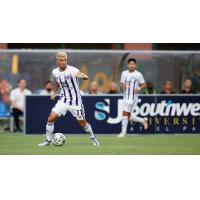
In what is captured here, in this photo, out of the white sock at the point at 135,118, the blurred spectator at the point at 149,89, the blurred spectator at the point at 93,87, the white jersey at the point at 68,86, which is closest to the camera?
the white jersey at the point at 68,86

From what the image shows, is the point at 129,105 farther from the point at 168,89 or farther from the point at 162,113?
the point at 168,89

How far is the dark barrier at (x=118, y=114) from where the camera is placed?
63.4ft

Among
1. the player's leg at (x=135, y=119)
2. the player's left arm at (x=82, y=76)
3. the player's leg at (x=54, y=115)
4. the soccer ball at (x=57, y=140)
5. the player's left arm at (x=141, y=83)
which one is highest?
the player's left arm at (x=82, y=76)

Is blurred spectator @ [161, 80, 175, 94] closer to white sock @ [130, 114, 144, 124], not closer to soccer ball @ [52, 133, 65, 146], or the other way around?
white sock @ [130, 114, 144, 124]

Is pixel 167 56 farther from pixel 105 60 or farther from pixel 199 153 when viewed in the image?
pixel 199 153

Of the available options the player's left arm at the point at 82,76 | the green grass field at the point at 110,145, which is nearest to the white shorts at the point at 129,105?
the green grass field at the point at 110,145

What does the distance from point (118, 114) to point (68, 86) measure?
A: 325 cm

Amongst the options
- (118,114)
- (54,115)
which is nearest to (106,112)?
(118,114)

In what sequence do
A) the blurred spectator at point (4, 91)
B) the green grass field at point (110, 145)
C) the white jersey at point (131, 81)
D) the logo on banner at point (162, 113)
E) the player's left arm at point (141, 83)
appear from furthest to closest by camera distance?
the blurred spectator at point (4, 91) < the logo on banner at point (162, 113) < the white jersey at point (131, 81) < the player's left arm at point (141, 83) < the green grass field at point (110, 145)

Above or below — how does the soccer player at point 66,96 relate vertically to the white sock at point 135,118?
above

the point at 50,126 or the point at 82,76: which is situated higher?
the point at 82,76

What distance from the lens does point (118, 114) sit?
64.2 feet

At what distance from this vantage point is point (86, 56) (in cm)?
2080

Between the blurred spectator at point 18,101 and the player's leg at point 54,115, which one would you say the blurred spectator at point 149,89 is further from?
the player's leg at point 54,115
